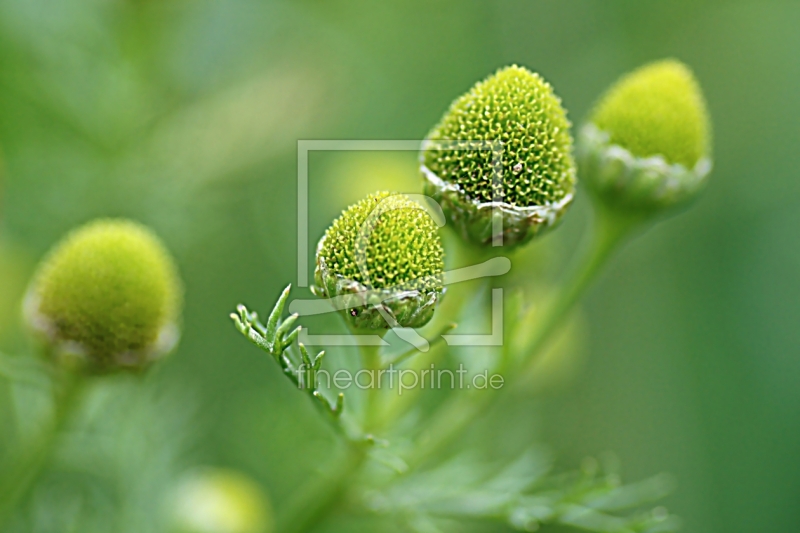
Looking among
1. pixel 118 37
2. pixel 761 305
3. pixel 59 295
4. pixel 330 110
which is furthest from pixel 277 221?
pixel 761 305

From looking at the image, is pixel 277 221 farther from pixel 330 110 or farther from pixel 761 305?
pixel 761 305

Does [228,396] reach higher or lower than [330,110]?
lower

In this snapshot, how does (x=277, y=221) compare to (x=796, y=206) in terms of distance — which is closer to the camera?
(x=277, y=221)

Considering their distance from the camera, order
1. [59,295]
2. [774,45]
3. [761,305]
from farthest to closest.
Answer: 1. [774,45]
2. [761,305]
3. [59,295]

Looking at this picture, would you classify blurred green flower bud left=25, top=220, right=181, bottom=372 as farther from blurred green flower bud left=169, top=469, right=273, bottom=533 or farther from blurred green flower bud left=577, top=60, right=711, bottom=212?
blurred green flower bud left=577, top=60, right=711, bottom=212

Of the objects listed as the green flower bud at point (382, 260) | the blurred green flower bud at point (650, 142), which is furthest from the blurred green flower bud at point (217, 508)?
the blurred green flower bud at point (650, 142)

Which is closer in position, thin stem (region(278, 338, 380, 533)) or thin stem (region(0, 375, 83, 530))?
thin stem (region(278, 338, 380, 533))

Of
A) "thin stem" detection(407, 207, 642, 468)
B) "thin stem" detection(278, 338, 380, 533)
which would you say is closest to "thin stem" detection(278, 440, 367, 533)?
"thin stem" detection(278, 338, 380, 533)

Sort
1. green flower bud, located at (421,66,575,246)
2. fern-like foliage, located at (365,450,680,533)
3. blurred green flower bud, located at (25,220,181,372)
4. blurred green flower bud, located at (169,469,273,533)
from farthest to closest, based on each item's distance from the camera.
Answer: blurred green flower bud, located at (169,469,273,533), fern-like foliage, located at (365,450,680,533), blurred green flower bud, located at (25,220,181,372), green flower bud, located at (421,66,575,246)

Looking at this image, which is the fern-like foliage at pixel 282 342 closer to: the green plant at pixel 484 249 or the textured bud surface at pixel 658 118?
the green plant at pixel 484 249
